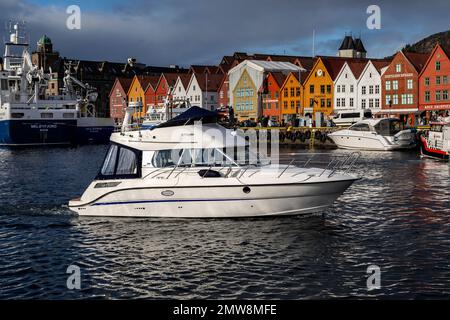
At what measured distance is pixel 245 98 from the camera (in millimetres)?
121938

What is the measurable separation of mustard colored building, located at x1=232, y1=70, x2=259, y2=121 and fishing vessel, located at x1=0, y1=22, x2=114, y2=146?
29.9m

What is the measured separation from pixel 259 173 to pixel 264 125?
281ft

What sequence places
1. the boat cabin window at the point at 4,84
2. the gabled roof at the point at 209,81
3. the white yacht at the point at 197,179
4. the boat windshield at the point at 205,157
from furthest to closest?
the gabled roof at the point at 209,81, the boat cabin window at the point at 4,84, the boat windshield at the point at 205,157, the white yacht at the point at 197,179

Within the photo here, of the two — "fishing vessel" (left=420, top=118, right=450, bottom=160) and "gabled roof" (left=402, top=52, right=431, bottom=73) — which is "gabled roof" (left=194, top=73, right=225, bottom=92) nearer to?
"gabled roof" (left=402, top=52, right=431, bottom=73)

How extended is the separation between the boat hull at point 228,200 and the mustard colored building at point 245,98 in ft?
316

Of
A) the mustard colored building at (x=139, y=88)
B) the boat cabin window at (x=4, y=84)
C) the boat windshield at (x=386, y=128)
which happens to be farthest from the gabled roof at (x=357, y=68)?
the boat cabin window at (x=4, y=84)

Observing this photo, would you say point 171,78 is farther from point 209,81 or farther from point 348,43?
point 348,43

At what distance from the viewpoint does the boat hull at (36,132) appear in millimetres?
91938

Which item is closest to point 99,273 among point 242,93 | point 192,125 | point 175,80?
point 192,125

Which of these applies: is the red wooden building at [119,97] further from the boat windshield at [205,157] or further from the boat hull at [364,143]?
the boat windshield at [205,157]

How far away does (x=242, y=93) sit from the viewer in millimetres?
122375

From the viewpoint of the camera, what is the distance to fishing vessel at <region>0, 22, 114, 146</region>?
92.7 meters

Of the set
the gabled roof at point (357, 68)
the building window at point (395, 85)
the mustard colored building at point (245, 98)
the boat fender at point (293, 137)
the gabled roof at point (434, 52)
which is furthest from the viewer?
the mustard colored building at point (245, 98)
